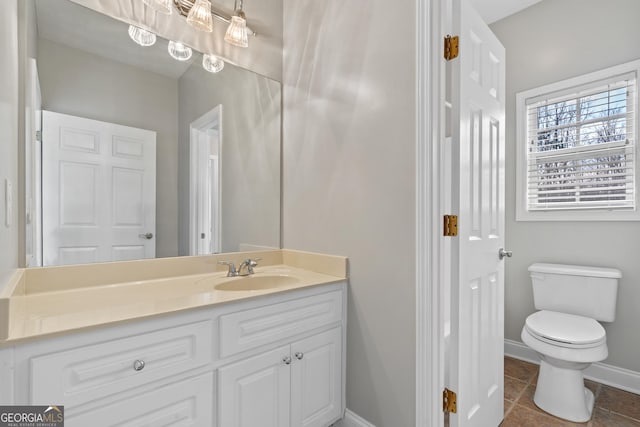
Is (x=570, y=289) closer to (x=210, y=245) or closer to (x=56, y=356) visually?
(x=210, y=245)

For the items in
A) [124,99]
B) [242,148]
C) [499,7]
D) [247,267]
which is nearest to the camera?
[124,99]

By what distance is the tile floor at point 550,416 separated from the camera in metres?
1.60

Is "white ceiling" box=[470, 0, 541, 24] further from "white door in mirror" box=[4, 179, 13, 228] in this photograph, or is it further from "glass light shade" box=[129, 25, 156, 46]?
"white door in mirror" box=[4, 179, 13, 228]

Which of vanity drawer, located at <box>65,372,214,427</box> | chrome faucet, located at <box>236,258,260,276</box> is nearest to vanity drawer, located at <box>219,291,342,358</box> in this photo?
vanity drawer, located at <box>65,372,214,427</box>

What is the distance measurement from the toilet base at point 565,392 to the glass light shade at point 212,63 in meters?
2.49

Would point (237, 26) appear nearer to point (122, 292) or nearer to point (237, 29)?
point (237, 29)

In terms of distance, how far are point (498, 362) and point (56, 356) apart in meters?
1.86

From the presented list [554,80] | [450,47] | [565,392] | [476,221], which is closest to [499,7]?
[554,80]

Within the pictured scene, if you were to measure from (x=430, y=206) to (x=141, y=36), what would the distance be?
5.01 feet

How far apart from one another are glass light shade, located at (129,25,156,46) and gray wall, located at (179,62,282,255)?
7.9 inches

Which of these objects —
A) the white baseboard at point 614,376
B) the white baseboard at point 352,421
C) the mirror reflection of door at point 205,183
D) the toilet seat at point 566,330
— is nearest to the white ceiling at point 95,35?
the mirror reflection of door at point 205,183

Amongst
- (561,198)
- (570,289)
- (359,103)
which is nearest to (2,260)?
(359,103)

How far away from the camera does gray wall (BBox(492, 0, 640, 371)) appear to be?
1.88 metres

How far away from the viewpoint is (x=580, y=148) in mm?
2107
